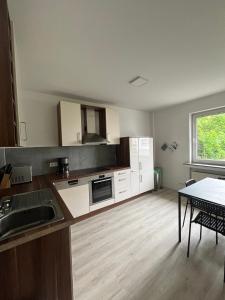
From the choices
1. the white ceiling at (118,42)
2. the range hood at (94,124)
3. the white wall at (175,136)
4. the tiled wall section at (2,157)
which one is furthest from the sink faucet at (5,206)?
the white wall at (175,136)

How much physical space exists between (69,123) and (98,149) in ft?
3.32

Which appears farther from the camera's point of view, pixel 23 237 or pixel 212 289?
pixel 212 289

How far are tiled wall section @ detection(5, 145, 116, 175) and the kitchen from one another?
0.06ft

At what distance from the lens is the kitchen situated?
0.92 metres

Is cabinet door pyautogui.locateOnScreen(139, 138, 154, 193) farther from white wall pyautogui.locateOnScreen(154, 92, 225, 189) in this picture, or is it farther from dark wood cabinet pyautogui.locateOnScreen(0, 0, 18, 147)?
dark wood cabinet pyautogui.locateOnScreen(0, 0, 18, 147)

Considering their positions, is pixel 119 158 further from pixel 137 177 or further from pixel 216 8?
pixel 216 8

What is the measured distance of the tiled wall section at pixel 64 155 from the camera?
2.47 meters

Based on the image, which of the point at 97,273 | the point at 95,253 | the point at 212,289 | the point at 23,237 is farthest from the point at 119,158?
the point at 23,237

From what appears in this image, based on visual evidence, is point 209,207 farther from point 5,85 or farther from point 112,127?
point 112,127

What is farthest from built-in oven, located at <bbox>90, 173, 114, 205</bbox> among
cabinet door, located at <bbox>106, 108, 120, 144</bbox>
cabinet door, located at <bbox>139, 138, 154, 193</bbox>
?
cabinet door, located at <bbox>139, 138, 154, 193</bbox>

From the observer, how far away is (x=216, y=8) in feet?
3.40

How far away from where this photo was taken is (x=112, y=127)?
318cm

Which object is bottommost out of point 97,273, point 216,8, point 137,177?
point 97,273

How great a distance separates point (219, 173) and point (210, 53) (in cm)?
236
